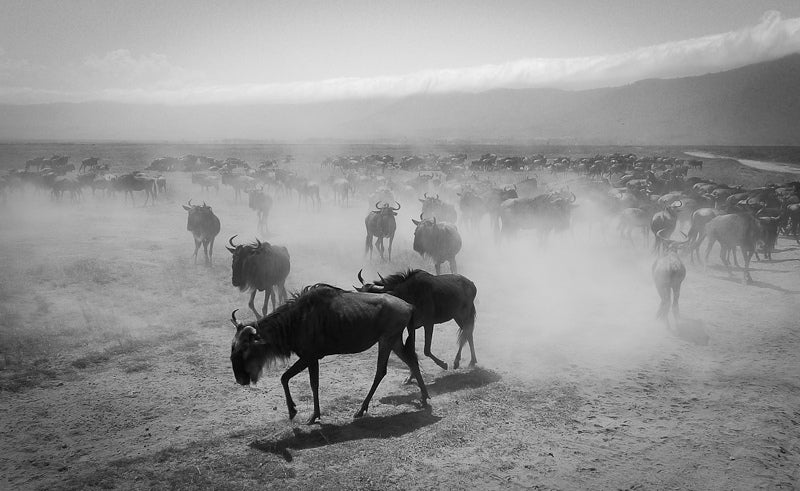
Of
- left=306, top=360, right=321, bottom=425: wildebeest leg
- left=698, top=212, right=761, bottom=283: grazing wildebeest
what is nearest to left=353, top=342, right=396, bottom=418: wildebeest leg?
left=306, top=360, right=321, bottom=425: wildebeest leg

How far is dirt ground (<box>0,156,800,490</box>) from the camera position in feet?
20.5

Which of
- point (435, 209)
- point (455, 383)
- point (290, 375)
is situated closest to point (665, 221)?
point (435, 209)

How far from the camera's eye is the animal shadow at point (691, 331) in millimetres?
11055

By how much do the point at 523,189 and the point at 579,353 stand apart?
29.2 metres

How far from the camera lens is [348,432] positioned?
23.5ft

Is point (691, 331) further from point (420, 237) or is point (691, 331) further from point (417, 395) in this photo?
point (420, 237)

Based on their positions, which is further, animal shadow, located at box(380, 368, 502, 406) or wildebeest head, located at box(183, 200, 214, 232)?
wildebeest head, located at box(183, 200, 214, 232)

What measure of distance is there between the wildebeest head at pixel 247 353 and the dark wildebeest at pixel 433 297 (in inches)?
88.8

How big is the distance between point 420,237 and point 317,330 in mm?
9855

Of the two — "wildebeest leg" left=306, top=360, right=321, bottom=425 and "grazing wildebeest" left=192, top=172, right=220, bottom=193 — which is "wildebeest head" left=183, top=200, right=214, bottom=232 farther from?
"grazing wildebeest" left=192, top=172, right=220, bottom=193

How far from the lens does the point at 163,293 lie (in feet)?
46.3

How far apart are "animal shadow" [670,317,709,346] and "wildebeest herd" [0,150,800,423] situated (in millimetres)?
373

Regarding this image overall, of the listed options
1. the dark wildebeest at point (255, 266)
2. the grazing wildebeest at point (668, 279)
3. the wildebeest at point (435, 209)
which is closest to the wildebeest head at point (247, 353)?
the dark wildebeest at point (255, 266)

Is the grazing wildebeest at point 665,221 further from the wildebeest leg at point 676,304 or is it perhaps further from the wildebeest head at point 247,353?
the wildebeest head at point 247,353
